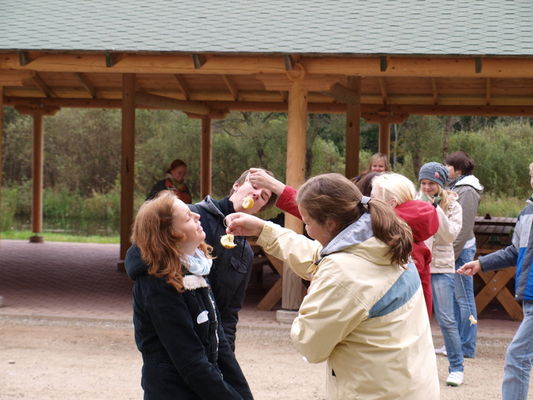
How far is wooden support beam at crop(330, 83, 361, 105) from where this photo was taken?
34.0 ft

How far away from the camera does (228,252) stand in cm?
389

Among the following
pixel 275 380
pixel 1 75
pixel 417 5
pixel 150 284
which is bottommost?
pixel 275 380

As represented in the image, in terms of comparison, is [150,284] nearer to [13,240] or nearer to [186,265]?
[186,265]

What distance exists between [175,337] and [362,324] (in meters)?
0.73

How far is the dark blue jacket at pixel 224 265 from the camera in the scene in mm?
3848

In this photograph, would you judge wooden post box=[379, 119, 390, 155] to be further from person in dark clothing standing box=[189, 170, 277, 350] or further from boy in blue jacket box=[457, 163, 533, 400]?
person in dark clothing standing box=[189, 170, 277, 350]

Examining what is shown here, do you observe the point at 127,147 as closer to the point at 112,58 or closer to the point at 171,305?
the point at 112,58

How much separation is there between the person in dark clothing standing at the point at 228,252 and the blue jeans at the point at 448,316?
3248 mm

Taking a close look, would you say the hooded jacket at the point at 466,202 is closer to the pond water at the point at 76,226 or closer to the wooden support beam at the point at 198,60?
the wooden support beam at the point at 198,60

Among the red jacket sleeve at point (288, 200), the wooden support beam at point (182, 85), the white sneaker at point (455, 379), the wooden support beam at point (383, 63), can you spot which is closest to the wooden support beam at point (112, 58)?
the wooden support beam at point (383, 63)

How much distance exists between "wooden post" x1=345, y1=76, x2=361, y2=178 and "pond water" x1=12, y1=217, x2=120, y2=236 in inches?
497

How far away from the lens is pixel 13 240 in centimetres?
1792

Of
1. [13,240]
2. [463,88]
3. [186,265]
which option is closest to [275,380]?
[186,265]

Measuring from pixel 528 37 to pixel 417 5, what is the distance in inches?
61.2
